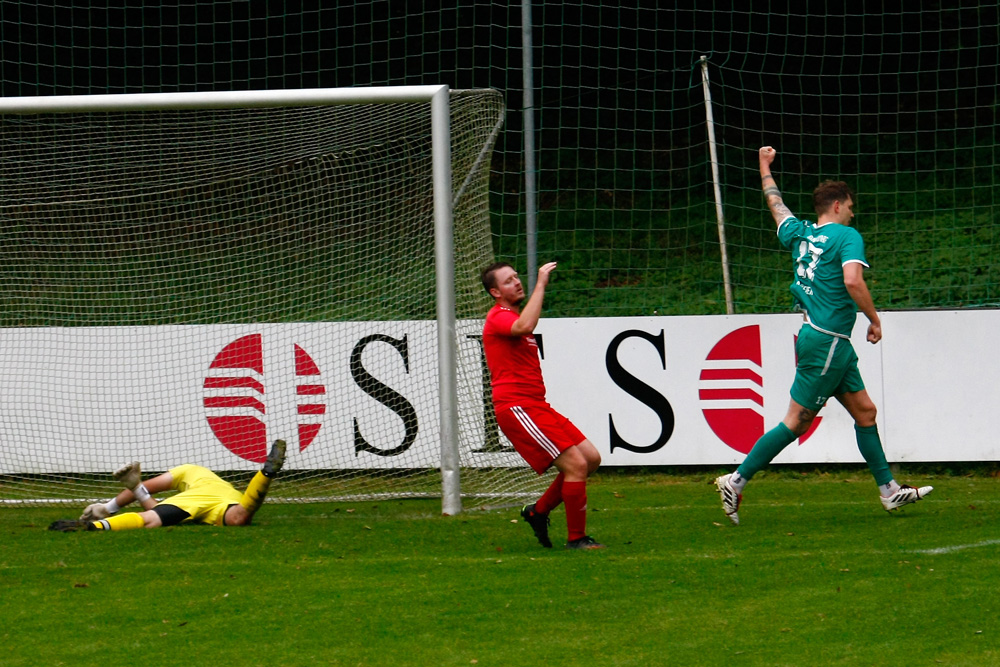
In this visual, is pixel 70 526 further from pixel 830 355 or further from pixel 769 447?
pixel 830 355

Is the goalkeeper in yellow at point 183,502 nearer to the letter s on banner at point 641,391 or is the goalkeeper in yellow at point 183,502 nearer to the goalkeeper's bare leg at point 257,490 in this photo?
the goalkeeper's bare leg at point 257,490

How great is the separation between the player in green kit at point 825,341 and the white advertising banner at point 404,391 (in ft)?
7.00

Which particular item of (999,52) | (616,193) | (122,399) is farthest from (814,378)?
(999,52)

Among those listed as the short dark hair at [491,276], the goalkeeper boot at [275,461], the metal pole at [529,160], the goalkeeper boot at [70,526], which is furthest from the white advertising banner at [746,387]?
the goalkeeper boot at [70,526]

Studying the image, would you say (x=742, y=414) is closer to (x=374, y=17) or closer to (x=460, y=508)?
(x=460, y=508)

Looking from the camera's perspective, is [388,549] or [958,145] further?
[958,145]

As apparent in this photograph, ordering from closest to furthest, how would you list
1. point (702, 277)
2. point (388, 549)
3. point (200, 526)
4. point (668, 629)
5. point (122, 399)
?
point (668, 629), point (388, 549), point (200, 526), point (122, 399), point (702, 277)

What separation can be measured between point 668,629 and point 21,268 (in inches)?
266

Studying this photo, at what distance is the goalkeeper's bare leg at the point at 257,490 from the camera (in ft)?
22.5

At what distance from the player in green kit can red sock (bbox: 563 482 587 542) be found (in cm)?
106

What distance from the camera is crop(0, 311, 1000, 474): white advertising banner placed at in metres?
8.50

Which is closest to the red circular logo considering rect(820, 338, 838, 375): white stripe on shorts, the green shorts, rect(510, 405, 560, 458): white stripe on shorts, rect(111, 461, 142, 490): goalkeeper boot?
rect(111, 461, 142, 490): goalkeeper boot

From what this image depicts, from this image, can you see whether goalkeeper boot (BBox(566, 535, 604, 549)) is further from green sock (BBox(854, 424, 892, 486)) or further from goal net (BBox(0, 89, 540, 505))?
goal net (BBox(0, 89, 540, 505))

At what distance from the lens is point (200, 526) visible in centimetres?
713
